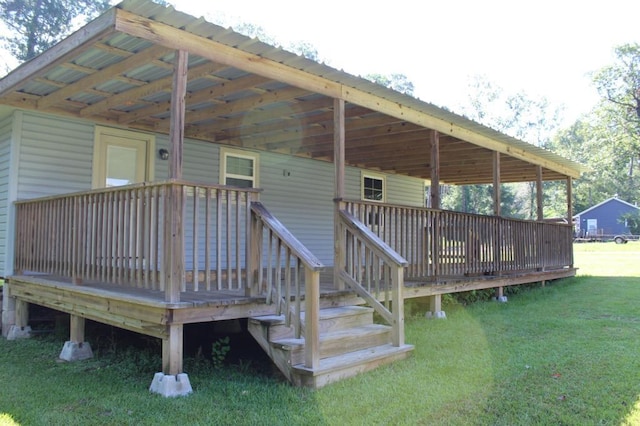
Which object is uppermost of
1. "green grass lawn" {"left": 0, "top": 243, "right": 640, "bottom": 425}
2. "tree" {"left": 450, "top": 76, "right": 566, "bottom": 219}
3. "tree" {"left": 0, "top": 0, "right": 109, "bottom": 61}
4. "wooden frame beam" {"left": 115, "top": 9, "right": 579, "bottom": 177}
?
"tree" {"left": 450, "top": 76, "right": 566, "bottom": 219}

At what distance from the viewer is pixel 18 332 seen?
650cm

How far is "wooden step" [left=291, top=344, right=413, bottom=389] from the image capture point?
13.7ft

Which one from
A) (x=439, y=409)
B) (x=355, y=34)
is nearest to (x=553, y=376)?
(x=439, y=409)

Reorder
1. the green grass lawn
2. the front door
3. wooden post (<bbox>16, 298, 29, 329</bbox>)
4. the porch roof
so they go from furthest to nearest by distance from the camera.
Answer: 1. the front door
2. wooden post (<bbox>16, 298, 29, 329</bbox>)
3. the porch roof
4. the green grass lawn

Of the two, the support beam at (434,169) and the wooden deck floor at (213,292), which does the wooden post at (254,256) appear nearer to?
the wooden deck floor at (213,292)

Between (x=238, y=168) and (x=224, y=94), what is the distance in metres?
3.22

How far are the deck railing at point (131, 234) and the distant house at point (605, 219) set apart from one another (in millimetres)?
43363

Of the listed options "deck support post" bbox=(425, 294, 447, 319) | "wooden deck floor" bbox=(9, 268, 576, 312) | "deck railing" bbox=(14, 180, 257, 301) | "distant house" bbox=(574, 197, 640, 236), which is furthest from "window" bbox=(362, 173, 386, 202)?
"distant house" bbox=(574, 197, 640, 236)

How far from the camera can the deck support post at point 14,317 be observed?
6512mm

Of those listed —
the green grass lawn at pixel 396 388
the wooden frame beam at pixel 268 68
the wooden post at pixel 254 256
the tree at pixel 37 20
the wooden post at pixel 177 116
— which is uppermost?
the tree at pixel 37 20

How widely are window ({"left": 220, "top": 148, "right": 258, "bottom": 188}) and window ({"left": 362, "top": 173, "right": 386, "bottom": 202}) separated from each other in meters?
3.41

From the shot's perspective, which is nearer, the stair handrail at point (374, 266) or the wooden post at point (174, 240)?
the wooden post at point (174, 240)

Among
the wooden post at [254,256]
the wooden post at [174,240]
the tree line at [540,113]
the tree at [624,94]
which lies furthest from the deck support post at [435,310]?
the tree at [624,94]

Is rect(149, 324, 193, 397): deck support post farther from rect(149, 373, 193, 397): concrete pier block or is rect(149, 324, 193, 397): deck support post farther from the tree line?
the tree line
